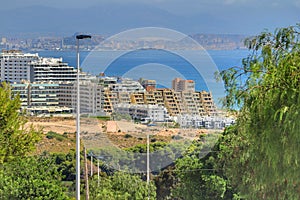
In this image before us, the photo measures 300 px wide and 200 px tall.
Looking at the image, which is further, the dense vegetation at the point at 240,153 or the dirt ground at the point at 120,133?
the dirt ground at the point at 120,133

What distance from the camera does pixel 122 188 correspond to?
711 cm

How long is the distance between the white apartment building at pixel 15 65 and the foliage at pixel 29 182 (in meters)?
23.6

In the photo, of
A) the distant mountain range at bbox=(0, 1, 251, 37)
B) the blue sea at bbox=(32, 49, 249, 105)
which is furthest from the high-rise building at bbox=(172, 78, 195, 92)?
the distant mountain range at bbox=(0, 1, 251, 37)

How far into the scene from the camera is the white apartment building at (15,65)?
100 feet

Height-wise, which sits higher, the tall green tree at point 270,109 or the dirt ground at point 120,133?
the tall green tree at point 270,109

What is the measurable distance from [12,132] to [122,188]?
1.84 meters

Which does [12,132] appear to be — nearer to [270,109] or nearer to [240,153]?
[240,153]

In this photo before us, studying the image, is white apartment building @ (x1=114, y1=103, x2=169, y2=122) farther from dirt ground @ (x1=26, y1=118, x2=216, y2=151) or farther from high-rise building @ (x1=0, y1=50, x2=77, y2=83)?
high-rise building @ (x1=0, y1=50, x2=77, y2=83)

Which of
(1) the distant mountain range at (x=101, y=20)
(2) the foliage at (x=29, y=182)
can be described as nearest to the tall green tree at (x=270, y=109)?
(2) the foliage at (x=29, y=182)

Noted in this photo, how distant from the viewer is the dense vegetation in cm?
334

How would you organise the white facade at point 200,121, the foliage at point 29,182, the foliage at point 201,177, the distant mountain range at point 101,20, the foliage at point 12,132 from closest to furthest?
the foliage at point 29,182 < the foliage at point 201,177 < the white facade at point 200,121 < the foliage at point 12,132 < the distant mountain range at point 101,20

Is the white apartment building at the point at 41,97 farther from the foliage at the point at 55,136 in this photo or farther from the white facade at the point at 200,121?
the white facade at the point at 200,121

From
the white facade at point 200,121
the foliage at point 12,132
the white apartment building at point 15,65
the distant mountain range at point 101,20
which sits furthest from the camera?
the distant mountain range at point 101,20

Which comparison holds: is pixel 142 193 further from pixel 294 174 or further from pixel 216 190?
pixel 294 174
